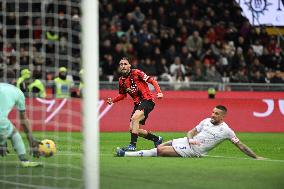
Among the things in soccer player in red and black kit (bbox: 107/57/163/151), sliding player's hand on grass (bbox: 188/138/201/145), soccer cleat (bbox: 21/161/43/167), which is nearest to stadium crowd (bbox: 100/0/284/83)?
soccer player in red and black kit (bbox: 107/57/163/151)

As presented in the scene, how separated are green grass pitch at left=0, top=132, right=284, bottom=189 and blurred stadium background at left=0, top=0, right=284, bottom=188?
1439mm

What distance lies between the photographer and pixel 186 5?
1030 inches

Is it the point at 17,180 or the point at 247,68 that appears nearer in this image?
the point at 17,180

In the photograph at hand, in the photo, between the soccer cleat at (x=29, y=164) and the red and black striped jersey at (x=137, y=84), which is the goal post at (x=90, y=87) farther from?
the red and black striped jersey at (x=137, y=84)

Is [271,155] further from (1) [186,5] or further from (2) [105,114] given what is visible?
(1) [186,5]

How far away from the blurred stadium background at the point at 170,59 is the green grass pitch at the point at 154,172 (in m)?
1.44

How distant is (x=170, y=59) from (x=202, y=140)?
1245cm

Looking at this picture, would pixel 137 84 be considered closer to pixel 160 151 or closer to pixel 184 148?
pixel 160 151

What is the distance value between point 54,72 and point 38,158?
9.33 m

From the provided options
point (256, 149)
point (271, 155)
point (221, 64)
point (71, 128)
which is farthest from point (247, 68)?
point (271, 155)

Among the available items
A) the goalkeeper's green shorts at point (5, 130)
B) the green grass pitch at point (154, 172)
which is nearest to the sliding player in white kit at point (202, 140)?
the green grass pitch at point (154, 172)

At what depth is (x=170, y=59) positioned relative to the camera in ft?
79.2

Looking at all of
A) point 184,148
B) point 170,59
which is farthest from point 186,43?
point 184,148

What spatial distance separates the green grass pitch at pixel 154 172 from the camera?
8.77m
